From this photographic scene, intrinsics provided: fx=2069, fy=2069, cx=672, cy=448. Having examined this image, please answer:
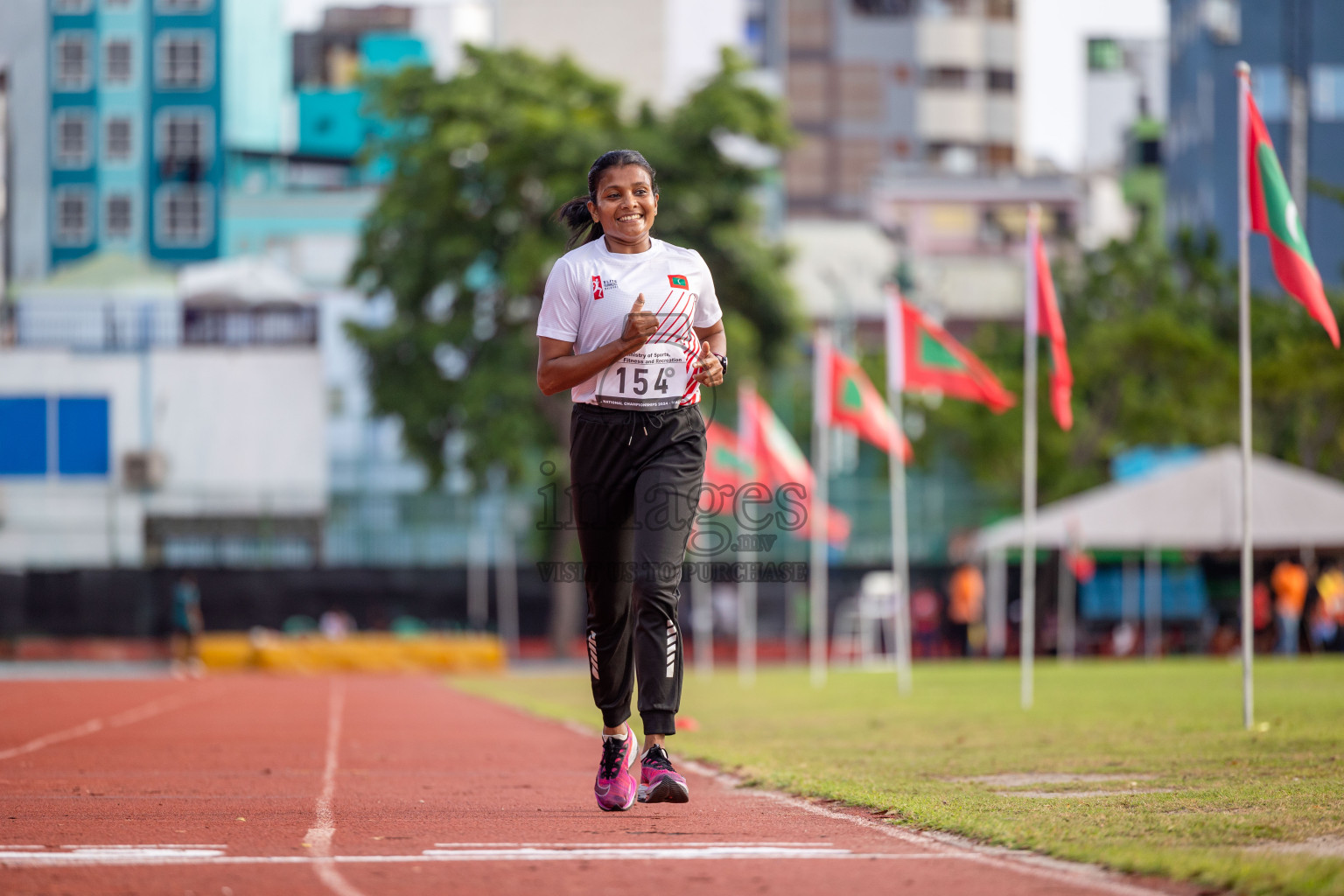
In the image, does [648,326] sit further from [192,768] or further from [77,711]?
[77,711]

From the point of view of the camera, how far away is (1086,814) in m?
6.73

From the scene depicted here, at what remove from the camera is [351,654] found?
34031 millimetres

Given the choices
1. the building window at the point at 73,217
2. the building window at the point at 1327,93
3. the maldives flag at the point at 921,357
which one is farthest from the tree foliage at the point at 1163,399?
the building window at the point at 73,217

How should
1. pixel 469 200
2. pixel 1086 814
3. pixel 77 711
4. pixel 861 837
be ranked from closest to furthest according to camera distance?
pixel 861 837, pixel 1086 814, pixel 77 711, pixel 469 200

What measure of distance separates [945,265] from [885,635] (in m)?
34.8

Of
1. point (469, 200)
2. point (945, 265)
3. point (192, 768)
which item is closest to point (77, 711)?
point (192, 768)

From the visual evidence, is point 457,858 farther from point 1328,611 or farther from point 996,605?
point 996,605

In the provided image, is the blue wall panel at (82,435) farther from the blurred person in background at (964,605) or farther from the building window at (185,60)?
the blurred person in background at (964,605)

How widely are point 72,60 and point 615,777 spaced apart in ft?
175

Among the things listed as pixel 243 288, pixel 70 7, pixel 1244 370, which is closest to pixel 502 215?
pixel 243 288

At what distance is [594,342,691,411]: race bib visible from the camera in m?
7.18

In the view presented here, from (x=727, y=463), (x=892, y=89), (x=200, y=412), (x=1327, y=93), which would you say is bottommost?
(x=727, y=463)

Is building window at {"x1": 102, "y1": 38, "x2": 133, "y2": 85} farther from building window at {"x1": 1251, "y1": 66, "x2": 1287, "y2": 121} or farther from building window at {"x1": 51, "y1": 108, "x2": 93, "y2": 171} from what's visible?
building window at {"x1": 1251, "y1": 66, "x2": 1287, "y2": 121}

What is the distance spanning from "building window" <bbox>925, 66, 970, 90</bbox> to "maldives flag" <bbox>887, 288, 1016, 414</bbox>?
246 feet
